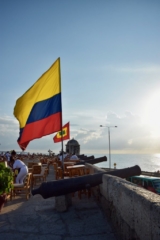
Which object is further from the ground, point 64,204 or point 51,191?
point 51,191

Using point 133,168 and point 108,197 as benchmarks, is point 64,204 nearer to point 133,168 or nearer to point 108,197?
point 108,197

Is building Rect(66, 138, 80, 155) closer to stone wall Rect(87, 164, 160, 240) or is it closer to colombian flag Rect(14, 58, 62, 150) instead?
colombian flag Rect(14, 58, 62, 150)

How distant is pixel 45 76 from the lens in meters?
8.20

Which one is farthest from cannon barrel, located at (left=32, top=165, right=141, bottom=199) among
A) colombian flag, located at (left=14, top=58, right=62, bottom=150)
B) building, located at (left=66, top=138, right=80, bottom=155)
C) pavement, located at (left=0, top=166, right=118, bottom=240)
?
building, located at (left=66, top=138, right=80, bottom=155)

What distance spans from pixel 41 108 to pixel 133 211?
5.30 m

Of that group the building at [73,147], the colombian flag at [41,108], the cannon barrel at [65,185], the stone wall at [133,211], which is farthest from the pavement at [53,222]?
the building at [73,147]

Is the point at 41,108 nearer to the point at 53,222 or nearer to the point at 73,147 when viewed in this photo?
the point at 53,222

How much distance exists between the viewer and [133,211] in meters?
3.44

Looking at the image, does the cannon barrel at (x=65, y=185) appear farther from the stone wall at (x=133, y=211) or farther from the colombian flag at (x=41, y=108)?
the colombian flag at (x=41, y=108)

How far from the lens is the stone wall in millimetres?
2738

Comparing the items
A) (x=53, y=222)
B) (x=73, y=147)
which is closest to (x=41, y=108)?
(x=53, y=222)

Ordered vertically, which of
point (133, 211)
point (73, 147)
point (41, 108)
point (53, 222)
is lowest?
point (53, 222)

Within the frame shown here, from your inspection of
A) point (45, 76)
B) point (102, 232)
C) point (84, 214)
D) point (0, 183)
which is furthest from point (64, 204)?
point (45, 76)

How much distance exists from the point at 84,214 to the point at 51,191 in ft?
3.61
